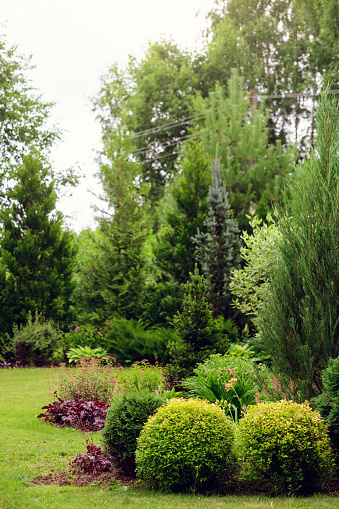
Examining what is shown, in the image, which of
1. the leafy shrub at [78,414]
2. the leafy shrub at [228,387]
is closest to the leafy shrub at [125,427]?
the leafy shrub at [228,387]

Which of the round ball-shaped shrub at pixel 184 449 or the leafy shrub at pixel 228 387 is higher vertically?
the leafy shrub at pixel 228 387

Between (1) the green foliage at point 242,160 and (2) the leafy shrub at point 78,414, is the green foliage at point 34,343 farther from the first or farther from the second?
(1) the green foliage at point 242,160

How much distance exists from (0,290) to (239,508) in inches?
452

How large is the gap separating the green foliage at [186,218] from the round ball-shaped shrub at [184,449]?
28.0ft

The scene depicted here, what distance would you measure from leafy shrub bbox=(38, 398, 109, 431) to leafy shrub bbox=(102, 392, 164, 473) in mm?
1705

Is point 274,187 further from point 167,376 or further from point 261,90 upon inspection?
point 261,90

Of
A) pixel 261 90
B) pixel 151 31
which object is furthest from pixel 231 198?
pixel 151 31

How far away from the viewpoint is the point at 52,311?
46.0 feet

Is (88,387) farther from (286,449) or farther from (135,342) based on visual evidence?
(286,449)

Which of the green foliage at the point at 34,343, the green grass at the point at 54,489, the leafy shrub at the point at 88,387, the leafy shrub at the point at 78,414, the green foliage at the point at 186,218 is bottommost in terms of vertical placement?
the green grass at the point at 54,489

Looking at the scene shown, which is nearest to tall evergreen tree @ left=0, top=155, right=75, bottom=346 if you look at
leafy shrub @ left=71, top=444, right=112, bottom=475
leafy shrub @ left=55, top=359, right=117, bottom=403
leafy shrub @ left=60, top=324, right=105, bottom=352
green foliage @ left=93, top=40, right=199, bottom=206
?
leafy shrub @ left=60, top=324, right=105, bottom=352

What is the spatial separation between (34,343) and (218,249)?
540cm

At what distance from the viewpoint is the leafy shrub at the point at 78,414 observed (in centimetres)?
693

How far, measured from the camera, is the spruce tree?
17.7ft
